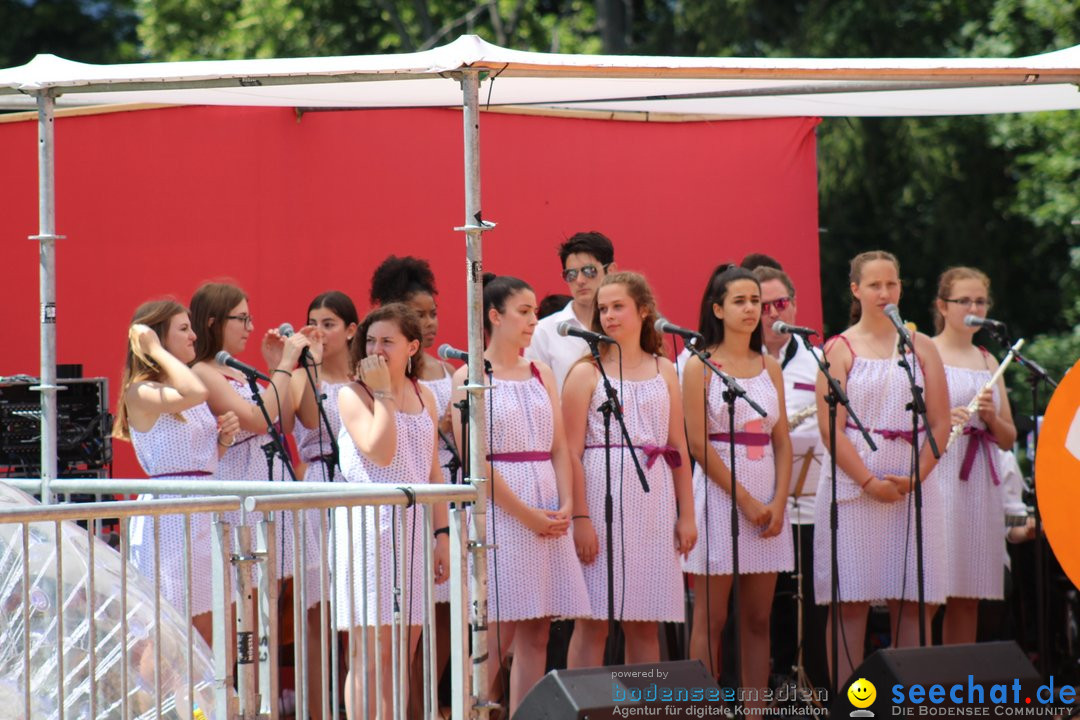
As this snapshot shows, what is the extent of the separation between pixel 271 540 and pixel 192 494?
133 centimetres

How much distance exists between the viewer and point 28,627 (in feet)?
13.1

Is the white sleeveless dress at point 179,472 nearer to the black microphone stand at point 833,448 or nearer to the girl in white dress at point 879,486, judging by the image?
the black microphone stand at point 833,448

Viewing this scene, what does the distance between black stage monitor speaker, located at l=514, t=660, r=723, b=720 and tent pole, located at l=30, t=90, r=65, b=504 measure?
6.46ft

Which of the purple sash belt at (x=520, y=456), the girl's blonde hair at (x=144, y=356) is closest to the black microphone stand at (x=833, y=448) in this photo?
the purple sash belt at (x=520, y=456)

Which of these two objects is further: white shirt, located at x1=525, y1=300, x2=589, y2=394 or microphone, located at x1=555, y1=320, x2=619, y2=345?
white shirt, located at x1=525, y1=300, x2=589, y2=394

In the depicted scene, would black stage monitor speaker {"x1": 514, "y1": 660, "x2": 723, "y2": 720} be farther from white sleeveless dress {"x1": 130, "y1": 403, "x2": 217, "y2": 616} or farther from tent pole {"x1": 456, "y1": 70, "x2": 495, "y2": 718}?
white sleeveless dress {"x1": 130, "y1": 403, "x2": 217, "y2": 616}

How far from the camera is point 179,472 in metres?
6.35

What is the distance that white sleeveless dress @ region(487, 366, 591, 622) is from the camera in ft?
20.2

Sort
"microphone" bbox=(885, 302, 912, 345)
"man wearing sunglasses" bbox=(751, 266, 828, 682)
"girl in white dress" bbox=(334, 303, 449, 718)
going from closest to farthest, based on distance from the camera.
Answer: "girl in white dress" bbox=(334, 303, 449, 718), "microphone" bbox=(885, 302, 912, 345), "man wearing sunglasses" bbox=(751, 266, 828, 682)

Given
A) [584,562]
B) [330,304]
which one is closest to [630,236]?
[330,304]

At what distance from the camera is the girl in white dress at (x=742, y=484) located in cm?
660

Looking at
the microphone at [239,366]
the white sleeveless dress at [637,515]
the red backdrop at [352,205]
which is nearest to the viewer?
the microphone at [239,366]

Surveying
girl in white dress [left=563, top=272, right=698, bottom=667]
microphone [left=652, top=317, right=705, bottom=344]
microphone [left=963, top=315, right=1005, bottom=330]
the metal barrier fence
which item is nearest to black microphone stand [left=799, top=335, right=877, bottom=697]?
microphone [left=652, top=317, right=705, bottom=344]

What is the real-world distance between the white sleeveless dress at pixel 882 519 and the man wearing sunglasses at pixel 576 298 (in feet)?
4.17
